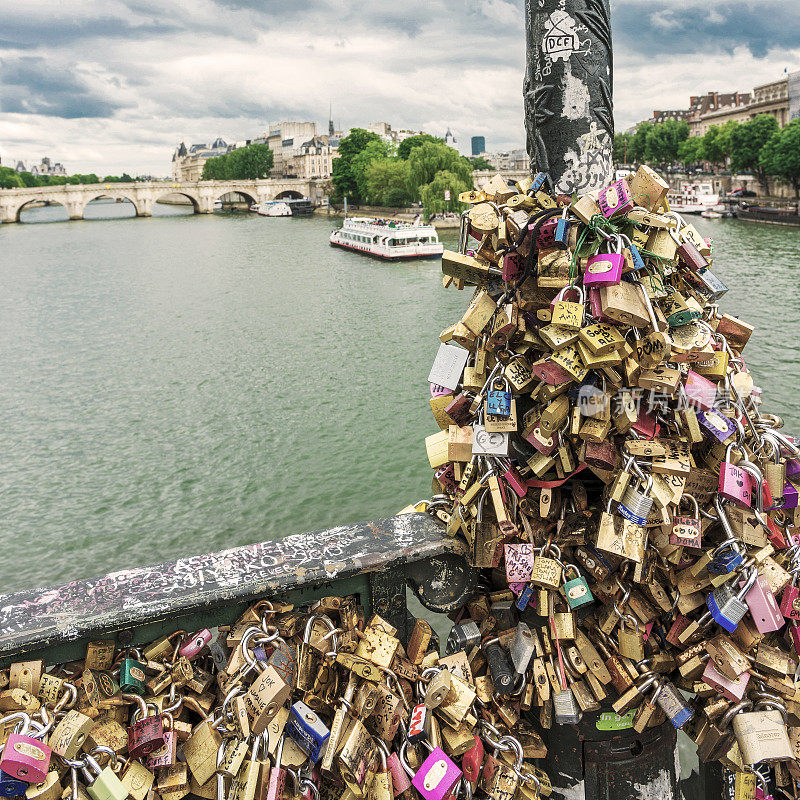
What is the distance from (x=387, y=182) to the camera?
179 feet

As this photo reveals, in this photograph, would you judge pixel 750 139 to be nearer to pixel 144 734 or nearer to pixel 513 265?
pixel 513 265

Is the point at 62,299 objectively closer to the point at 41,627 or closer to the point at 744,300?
the point at 744,300

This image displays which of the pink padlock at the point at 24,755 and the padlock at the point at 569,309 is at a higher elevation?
the padlock at the point at 569,309

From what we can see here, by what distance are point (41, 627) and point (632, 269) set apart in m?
1.52

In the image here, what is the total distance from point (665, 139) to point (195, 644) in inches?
3218

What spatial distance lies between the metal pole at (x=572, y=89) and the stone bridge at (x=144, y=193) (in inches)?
2837

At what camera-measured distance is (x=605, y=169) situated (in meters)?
1.87

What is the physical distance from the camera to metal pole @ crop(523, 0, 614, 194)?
71.6 inches

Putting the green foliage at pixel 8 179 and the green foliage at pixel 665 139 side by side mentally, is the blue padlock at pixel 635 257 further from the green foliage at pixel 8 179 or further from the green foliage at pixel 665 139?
the green foliage at pixel 8 179

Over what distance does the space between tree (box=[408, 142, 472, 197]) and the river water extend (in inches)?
741

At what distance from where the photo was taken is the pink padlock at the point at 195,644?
5.36 ft

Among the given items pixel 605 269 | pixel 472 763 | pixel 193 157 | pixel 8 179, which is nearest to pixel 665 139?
pixel 605 269

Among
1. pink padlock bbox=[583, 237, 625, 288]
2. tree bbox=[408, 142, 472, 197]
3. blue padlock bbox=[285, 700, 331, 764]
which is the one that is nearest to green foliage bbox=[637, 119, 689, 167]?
tree bbox=[408, 142, 472, 197]

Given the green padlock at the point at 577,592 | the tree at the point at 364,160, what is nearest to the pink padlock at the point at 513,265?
the green padlock at the point at 577,592
